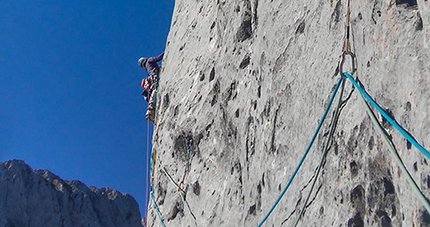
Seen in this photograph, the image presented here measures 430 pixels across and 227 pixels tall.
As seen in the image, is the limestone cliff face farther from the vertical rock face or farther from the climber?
the vertical rock face

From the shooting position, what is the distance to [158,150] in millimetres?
9898

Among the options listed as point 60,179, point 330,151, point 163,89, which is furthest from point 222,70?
point 60,179

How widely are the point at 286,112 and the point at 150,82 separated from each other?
691cm

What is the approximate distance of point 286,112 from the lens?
5723 millimetres

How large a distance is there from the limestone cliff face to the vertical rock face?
5047 cm

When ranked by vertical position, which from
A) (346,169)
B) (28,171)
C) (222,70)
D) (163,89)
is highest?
(28,171)

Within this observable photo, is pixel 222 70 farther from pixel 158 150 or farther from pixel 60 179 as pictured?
pixel 60 179

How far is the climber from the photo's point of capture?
11867 mm

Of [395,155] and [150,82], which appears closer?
[395,155]

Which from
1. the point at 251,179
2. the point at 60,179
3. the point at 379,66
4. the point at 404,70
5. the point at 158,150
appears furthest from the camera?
the point at 60,179

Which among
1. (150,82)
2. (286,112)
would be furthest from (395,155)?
(150,82)

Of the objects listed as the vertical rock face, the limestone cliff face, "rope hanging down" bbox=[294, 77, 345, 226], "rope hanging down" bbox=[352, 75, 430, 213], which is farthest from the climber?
the vertical rock face

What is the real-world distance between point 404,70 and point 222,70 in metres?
4.23

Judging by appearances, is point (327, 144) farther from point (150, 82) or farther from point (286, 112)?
point (150, 82)
